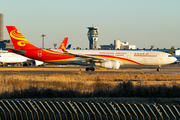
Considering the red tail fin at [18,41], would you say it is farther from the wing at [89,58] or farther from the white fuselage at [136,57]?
the white fuselage at [136,57]

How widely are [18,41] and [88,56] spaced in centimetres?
1229

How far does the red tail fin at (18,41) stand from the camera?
1713 inches

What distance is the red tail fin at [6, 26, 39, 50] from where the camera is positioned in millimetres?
43500

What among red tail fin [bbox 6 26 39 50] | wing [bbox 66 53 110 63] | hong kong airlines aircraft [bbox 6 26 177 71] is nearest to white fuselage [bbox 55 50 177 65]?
hong kong airlines aircraft [bbox 6 26 177 71]

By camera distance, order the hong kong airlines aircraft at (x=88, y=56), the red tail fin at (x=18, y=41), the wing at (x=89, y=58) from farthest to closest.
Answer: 1. the red tail fin at (x=18, y=41)
2. the hong kong airlines aircraft at (x=88, y=56)
3. the wing at (x=89, y=58)

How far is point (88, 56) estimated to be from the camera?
41219 millimetres

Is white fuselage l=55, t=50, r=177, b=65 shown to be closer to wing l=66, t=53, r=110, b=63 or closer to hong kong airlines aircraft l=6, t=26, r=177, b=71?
hong kong airlines aircraft l=6, t=26, r=177, b=71

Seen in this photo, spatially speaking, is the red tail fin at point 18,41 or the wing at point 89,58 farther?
the red tail fin at point 18,41

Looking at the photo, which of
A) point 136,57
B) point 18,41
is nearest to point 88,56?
point 136,57

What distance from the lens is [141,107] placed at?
10.6 m

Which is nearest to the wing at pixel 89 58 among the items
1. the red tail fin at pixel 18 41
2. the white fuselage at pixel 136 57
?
the white fuselage at pixel 136 57

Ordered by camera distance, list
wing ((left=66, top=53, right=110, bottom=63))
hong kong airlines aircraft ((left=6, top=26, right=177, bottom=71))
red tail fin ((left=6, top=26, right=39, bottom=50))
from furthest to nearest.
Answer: red tail fin ((left=6, top=26, right=39, bottom=50)) → hong kong airlines aircraft ((left=6, top=26, right=177, bottom=71)) → wing ((left=66, top=53, right=110, bottom=63))

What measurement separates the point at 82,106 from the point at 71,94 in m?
4.64

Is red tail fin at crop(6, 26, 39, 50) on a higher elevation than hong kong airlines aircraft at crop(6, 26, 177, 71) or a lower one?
higher
